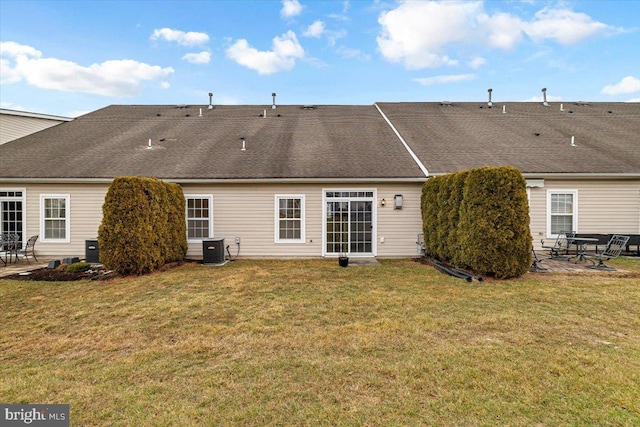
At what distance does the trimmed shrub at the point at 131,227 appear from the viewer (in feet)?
23.7

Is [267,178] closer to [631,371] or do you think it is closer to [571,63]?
[631,371]

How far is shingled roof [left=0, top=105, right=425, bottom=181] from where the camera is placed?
9820mm

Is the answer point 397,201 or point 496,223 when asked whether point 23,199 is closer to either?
point 397,201

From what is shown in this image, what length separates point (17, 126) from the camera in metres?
12.2

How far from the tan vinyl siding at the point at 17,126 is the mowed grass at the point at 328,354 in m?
9.43

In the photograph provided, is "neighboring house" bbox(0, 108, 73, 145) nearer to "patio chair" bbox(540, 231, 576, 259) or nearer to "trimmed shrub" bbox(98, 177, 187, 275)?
"trimmed shrub" bbox(98, 177, 187, 275)

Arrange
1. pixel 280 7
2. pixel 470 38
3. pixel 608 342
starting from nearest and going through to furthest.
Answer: pixel 608 342 < pixel 280 7 < pixel 470 38

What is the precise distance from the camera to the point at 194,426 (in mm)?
2270

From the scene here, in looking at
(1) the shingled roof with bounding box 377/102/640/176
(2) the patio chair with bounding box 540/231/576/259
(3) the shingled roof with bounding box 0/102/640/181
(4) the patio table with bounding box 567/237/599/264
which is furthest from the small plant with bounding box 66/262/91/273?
(4) the patio table with bounding box 567/237/599/264

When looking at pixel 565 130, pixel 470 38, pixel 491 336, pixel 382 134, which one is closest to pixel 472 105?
pixel 470 38

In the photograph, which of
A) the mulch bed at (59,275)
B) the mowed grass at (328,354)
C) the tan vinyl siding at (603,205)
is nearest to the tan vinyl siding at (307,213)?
the tan vinyl siding at (603,205)

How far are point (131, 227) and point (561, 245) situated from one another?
497 inches

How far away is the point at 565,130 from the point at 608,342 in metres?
12.4

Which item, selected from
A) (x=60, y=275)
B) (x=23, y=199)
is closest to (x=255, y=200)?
(x=60, y=275)
